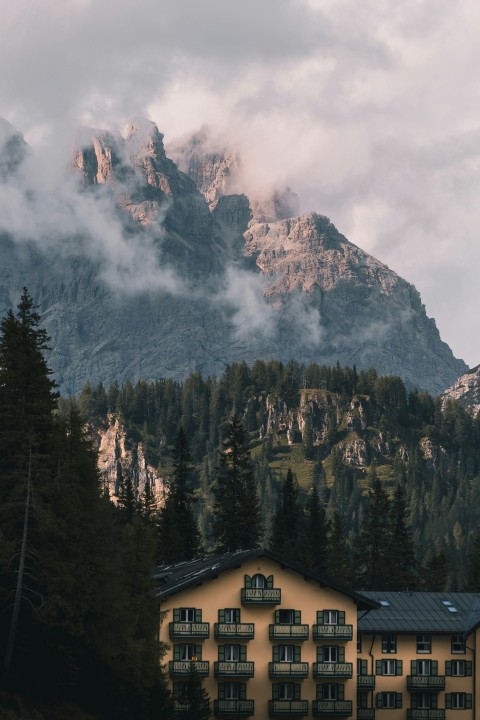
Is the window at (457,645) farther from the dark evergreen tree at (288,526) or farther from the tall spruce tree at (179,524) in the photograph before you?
the dark evergreen tree at (288,526)

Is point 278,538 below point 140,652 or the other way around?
the other way around

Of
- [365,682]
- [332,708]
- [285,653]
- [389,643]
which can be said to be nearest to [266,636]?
[285,653]

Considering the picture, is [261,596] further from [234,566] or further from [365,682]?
[365,682]

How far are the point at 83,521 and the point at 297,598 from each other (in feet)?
116

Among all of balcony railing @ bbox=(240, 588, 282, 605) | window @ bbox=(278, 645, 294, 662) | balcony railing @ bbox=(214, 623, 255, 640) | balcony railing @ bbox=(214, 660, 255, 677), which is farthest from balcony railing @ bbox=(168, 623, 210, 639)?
window @ bbox=(278, 645, 294, 662)

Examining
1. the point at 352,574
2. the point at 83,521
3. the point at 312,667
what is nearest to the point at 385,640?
the point at 312,667

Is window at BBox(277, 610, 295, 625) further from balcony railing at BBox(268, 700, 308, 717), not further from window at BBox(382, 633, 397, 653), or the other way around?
window at BBox(382, 633, 397, 653)

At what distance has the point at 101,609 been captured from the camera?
8512 cm

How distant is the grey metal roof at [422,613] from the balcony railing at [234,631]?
10.0 m

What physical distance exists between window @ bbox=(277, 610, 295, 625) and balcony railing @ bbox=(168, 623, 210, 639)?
598 cm

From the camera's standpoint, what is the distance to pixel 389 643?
12031 centimetres

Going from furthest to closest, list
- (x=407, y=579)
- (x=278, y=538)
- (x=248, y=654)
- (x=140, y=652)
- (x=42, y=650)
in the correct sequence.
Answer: (x=278, y=538), (x=407, y=579), (x=248, y=654), (x=140, y=652), (x=42, y=650)

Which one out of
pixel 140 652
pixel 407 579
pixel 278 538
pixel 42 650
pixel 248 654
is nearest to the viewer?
pixel 42 650

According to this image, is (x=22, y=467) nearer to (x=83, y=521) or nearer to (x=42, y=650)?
(x=83, y=521)
